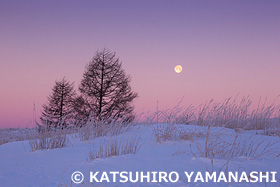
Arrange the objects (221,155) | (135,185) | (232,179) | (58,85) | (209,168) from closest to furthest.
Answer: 1. (135,185)
2. (232,179)
3. (209,168)
4. (221,155)
5. (58,85)

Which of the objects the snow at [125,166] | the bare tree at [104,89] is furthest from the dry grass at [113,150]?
A: the bare tree at [104,89]

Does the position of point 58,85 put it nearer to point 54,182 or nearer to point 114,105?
point 114,105

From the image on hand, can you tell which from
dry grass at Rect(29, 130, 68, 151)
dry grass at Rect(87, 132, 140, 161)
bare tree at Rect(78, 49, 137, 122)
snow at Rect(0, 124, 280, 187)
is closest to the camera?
snow at Rect(0, 124, 280, 187)

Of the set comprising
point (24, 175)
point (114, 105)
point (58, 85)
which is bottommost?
point (24, 175)

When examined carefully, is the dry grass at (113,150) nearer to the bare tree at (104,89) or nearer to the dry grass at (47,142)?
the dry grass at (47,142)

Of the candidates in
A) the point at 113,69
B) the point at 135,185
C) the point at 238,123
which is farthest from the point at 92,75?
the point at 135,185

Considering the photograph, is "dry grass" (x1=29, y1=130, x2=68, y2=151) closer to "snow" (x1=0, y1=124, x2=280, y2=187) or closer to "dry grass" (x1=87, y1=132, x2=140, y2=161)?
"snow" (x1=0, y1=124, x2=280, y2=187)

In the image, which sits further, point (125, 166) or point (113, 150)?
point (113, 150)

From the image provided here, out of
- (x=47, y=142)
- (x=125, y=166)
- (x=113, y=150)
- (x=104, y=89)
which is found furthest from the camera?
(x=104, y=89)

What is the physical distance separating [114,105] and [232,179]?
1387cm

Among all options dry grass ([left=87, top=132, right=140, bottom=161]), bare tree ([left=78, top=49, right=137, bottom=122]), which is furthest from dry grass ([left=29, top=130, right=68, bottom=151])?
bare tree ([left=78, top=49, right=137, bottom=122])

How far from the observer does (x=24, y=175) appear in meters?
2.77

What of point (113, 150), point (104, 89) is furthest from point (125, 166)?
point (104, 89)

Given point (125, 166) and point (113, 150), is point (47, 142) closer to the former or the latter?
point (113, 150)
